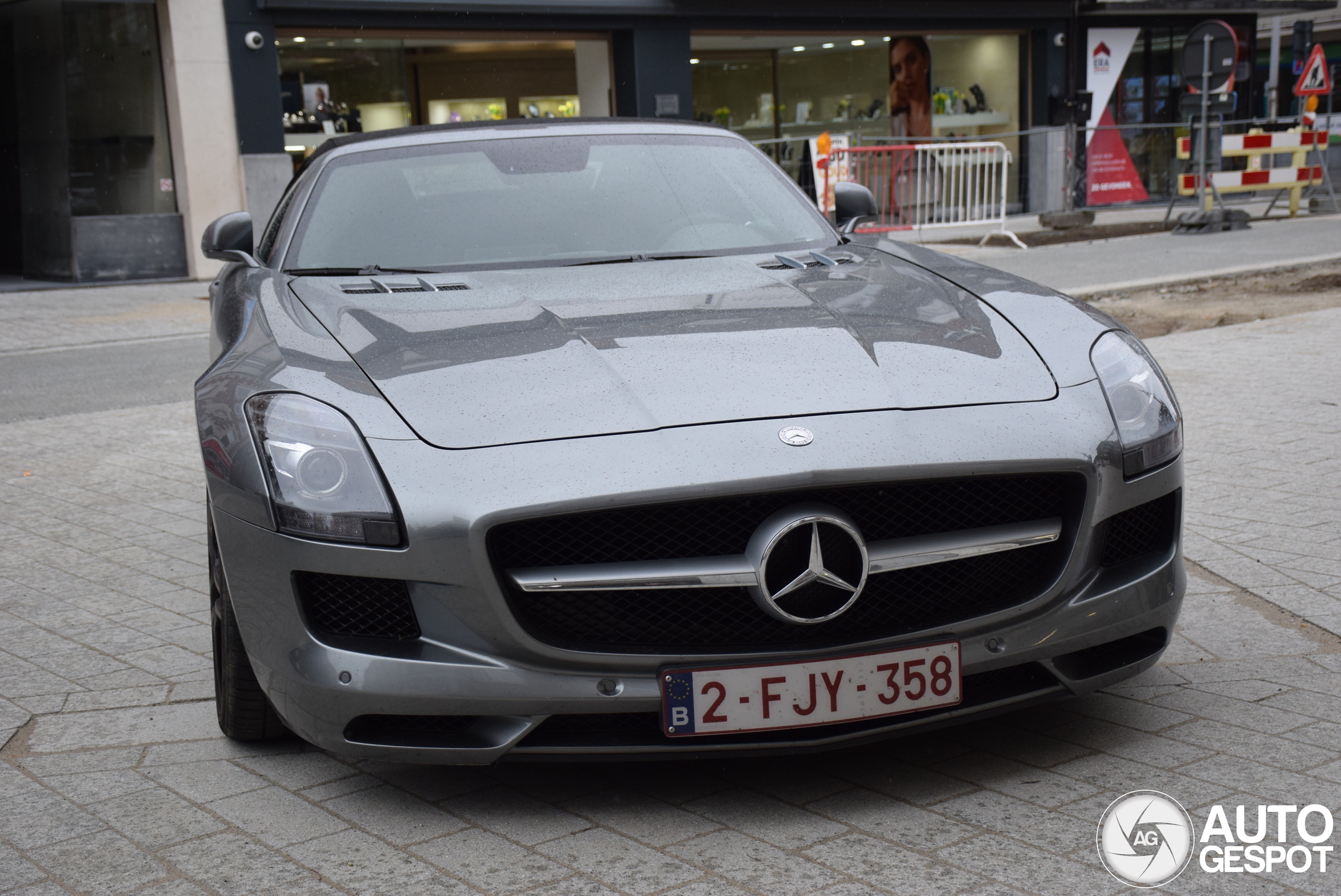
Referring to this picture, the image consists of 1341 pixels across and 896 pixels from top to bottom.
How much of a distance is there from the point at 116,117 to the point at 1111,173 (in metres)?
15.5

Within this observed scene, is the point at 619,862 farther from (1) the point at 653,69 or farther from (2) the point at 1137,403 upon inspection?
(1) the point at 653,69

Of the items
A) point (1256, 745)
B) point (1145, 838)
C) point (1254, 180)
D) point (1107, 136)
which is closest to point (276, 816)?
point (1145, 838)

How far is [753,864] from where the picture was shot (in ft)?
8.13

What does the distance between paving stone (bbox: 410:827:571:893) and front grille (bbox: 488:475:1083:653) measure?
40 cm

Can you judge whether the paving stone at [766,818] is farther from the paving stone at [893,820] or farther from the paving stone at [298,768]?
the paving stone at [298,768]

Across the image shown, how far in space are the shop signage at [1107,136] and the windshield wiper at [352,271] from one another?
20896mm

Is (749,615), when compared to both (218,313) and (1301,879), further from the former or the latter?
(218,313)

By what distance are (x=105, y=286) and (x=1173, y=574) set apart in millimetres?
15750

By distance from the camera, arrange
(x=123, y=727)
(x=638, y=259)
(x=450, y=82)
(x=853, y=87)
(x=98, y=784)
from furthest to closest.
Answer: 1. (x=853, y=87)
2. (x=450, y=82)
3. (x=638, y=259)
4. (x=123, y=727)
5. (x=98, y=784)

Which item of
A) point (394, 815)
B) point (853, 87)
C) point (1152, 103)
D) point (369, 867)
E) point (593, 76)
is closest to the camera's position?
point (369, 867)

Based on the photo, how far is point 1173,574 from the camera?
114 inches

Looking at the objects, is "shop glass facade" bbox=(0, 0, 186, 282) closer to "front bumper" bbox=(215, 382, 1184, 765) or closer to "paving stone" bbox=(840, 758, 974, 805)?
"front bumper" bbox=(215, 382, 1184, 765)

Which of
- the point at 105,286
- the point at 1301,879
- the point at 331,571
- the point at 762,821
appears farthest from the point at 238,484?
the point at 105,286

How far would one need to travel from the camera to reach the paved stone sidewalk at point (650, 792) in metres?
2.46
